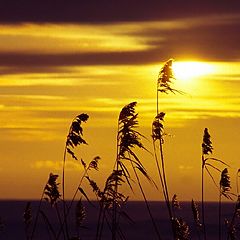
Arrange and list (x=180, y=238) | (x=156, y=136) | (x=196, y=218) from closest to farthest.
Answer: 1. (x=180, y=238)
2. (x=156, y=136)
3. (x=196, y=218)

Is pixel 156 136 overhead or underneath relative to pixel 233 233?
overhead

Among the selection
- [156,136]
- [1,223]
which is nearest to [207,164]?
[156,136]

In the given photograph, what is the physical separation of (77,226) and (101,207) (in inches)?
42.6

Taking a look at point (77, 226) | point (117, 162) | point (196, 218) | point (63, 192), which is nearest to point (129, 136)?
point (117, 162)

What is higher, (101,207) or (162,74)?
(162,74)

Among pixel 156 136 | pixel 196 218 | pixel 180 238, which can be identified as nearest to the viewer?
pixel 180 238

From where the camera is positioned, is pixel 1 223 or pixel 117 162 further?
pixel 1 223

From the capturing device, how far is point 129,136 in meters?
11.2

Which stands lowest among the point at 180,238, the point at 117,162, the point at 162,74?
the point at 180,238

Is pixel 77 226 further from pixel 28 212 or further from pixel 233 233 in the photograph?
pixel 233 233

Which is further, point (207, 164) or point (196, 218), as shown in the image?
point (196, 218)

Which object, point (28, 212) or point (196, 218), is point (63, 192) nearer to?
point (28, 212)

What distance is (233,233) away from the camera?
12.4 metres

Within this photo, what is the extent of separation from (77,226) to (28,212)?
680mm
